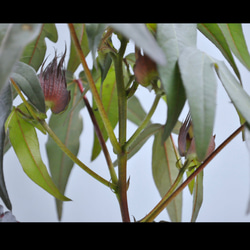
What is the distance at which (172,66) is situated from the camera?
277 mm

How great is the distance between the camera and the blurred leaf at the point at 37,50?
48 cm

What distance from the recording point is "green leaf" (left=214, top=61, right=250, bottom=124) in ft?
0.88

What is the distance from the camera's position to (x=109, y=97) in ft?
1.88

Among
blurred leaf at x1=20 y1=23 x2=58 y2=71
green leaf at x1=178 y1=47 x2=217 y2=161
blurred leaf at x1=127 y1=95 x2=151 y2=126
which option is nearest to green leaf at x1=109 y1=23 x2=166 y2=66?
green leaf at x1=178 y1=47 x2=217 y2=161

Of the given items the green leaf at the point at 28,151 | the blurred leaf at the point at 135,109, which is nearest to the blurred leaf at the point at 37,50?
the green leaf at the point at 28,151

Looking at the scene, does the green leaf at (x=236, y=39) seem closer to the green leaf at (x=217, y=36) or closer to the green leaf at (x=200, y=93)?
the green leaf at (x=217, y=36)

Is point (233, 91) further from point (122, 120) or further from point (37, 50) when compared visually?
point (37, 50)

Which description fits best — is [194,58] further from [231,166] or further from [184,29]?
[231,166]

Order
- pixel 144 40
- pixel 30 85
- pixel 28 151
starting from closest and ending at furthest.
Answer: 1. pixel 144 40
2. pixel 30 85
3. pixel 28 151

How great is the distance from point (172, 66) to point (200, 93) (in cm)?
4

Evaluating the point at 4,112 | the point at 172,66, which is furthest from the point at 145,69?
the point at 4,112

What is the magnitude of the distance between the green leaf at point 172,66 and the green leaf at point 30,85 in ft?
0.40

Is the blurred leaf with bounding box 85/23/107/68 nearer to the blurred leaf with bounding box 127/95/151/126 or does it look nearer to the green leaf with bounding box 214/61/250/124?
the green leaf with bounding box 214/61/250/124
